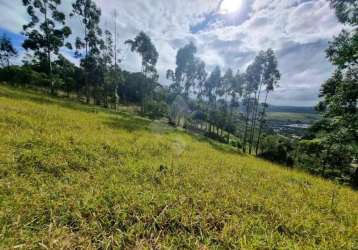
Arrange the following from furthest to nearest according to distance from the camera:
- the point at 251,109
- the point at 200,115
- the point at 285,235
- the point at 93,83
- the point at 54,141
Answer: the point at 200,115
the point at 93,83
the point at 251,109
the point at 54,141
the point at 285,235

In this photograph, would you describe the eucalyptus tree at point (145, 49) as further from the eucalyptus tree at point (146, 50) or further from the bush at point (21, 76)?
the bush at point (21, 76)

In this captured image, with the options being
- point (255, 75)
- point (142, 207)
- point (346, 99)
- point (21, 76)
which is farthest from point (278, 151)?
point (21, 76)

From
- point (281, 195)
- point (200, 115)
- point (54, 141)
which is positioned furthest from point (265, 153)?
point (54, 141)

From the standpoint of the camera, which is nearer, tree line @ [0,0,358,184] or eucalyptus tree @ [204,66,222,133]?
tree line @ [0,0,358,184]

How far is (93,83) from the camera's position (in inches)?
1633

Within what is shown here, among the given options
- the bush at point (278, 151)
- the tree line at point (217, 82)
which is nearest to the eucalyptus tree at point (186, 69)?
the tree line at point (217, 82)

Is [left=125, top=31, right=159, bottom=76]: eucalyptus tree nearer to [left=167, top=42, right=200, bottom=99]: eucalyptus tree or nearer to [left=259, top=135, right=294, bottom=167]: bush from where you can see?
[left=167, top=42, right=200, bottom=99]: eucalyptus tree

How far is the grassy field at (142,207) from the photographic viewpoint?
2.52 m

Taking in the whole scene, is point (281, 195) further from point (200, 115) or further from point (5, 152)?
point (200, 115)

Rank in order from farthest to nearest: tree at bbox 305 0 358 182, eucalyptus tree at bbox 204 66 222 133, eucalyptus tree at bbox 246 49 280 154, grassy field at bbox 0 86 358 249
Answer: eucalyptus tree at bbox 204 66 222 133 < eucalyptus tree at bbox 246 49 280 154 < tree at bbox 305 0 358 182 < grassy field at bbox 0 86 358 249

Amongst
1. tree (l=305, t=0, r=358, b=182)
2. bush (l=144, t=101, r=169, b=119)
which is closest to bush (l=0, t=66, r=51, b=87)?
bush (l=144, t=101, r=169, b=119)

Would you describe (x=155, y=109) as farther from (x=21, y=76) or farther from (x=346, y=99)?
(x=346, y=99)

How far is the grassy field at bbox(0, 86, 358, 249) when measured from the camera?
2.52 metres

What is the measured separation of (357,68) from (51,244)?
1290 cm
